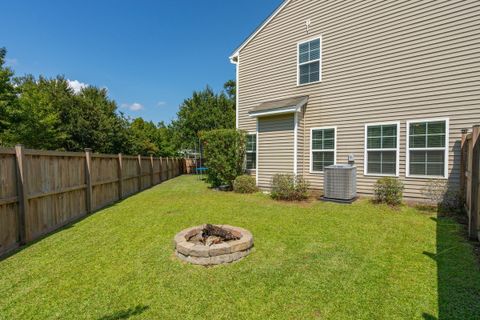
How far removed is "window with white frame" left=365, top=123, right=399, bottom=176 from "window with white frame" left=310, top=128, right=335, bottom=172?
3.79 ft

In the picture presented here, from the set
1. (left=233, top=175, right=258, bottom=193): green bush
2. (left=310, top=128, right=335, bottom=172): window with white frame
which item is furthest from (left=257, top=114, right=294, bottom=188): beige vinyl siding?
(left=310, top=128, right=335, bottom=172): window with white frame

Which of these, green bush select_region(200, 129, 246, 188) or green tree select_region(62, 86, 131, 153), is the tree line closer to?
green tree select_region(62, 86, 131, 153)

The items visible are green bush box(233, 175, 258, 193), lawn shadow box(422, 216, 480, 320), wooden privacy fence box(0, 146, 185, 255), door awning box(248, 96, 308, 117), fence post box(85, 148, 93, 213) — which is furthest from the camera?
green bush box(233, 175, 258, 193)

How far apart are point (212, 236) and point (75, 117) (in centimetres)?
1954

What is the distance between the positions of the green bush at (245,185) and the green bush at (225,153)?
73 cm

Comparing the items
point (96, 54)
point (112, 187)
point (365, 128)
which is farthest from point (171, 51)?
point (365, 128)

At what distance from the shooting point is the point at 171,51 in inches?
716

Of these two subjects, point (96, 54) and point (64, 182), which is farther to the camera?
point (96, 54)

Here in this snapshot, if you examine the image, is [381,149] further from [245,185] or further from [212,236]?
[212,236]

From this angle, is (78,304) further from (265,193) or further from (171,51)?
(171,51)

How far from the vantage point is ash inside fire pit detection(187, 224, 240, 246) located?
3.96 metres

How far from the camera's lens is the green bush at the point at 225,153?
10375 millimetres

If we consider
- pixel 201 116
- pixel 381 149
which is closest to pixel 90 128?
pixel 201 116

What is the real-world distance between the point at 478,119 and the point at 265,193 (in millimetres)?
6557
